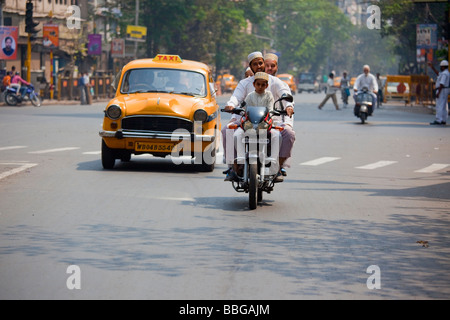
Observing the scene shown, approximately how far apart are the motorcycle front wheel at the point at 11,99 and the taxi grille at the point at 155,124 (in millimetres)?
30084

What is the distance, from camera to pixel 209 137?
637 inches

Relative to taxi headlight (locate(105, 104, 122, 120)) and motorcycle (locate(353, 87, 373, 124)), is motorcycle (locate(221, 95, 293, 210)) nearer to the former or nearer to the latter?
taxi headlight (locate(105, 104, 122, 120))

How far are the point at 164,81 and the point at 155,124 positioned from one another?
143cm

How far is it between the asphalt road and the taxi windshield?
1.30m

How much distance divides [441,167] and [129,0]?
58.3 metres

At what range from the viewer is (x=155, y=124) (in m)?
16.2

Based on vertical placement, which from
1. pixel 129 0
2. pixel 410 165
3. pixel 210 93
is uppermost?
pixel 129 0

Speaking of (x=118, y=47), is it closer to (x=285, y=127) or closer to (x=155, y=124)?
(x=155, y=124)

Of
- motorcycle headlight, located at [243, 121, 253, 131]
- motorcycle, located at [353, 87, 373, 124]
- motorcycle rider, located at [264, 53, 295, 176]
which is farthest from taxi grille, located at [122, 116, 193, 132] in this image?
motorcycle, located at [353, 87, 373, 124]

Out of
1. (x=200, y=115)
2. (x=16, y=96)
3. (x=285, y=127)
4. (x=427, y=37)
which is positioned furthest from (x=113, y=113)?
(x=427, y=37)

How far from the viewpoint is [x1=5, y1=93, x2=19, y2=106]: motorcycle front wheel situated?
148 ft
